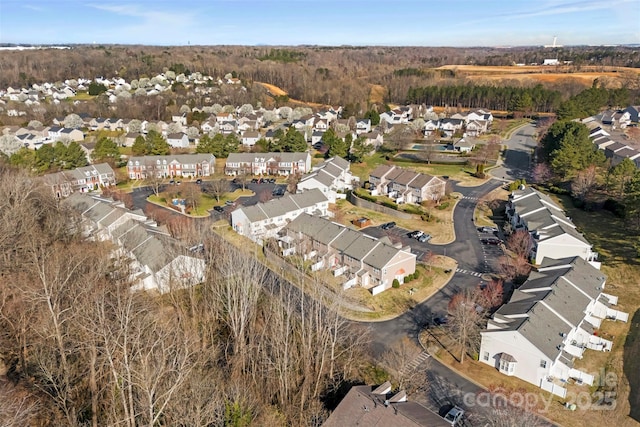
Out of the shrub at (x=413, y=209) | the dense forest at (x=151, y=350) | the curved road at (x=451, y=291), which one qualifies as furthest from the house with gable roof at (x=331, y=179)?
the dense forest at (x=151, y=350)

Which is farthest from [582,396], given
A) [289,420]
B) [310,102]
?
[310,102]

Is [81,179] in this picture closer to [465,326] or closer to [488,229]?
[488,229]

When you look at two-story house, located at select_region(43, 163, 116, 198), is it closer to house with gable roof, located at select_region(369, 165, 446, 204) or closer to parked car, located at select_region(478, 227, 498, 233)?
house with gable roof, located at select_region(369, 165, 446, 204)

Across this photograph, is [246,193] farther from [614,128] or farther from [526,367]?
[614,128]

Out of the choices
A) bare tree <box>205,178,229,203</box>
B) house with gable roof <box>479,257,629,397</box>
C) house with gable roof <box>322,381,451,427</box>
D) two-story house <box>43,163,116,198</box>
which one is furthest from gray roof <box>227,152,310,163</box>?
house with gable roof <box>322,381,451,427</box>

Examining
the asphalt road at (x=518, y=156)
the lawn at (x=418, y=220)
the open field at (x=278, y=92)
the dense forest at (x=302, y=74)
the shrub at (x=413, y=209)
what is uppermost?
the dense forest at (x=302, y=74)

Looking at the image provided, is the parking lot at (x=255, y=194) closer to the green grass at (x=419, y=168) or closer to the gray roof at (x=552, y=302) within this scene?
the green grass at (x=419, y=168)

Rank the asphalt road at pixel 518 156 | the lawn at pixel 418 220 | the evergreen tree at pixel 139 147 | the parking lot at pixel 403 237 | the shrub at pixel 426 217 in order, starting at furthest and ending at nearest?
the evergreen tree at pixel 139 147, the asphalt road at pixel 518 156, the shrub at pixel 426 217, the lawn at pixel 418 220, the parking lot at pixel 403 237
